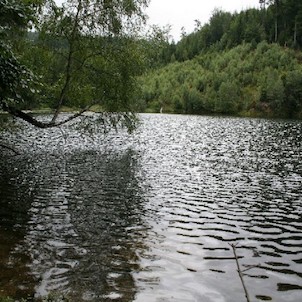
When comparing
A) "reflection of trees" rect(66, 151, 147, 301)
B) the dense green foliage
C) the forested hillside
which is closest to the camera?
"reflection of trees" rect(66, 151, 147, 301)

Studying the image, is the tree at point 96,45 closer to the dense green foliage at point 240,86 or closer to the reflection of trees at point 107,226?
the reflection of trees at point 107,226

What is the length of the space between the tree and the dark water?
5848 mm

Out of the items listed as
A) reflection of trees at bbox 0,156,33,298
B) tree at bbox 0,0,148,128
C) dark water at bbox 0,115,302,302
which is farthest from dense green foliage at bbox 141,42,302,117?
reflection of trees at bbox 0,156,33,298

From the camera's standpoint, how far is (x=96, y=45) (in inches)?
1078

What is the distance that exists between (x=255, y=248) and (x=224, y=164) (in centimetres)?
2156

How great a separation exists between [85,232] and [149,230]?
110 inches

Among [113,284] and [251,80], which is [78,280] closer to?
[113,284]

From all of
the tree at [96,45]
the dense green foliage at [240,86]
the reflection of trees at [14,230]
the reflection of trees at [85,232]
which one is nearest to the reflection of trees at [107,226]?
the reflection of trees at [85,232]

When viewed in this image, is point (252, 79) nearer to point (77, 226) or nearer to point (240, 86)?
point (240, 86)

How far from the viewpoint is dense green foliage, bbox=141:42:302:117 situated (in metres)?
140

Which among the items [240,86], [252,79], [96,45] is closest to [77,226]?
[96,45]

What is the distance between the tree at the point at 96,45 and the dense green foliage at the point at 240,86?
118m

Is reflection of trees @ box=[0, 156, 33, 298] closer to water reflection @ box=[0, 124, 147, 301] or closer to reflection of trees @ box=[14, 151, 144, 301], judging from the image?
water reflection @ box=[0, 124, 147, 301]

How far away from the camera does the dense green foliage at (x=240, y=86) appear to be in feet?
458
